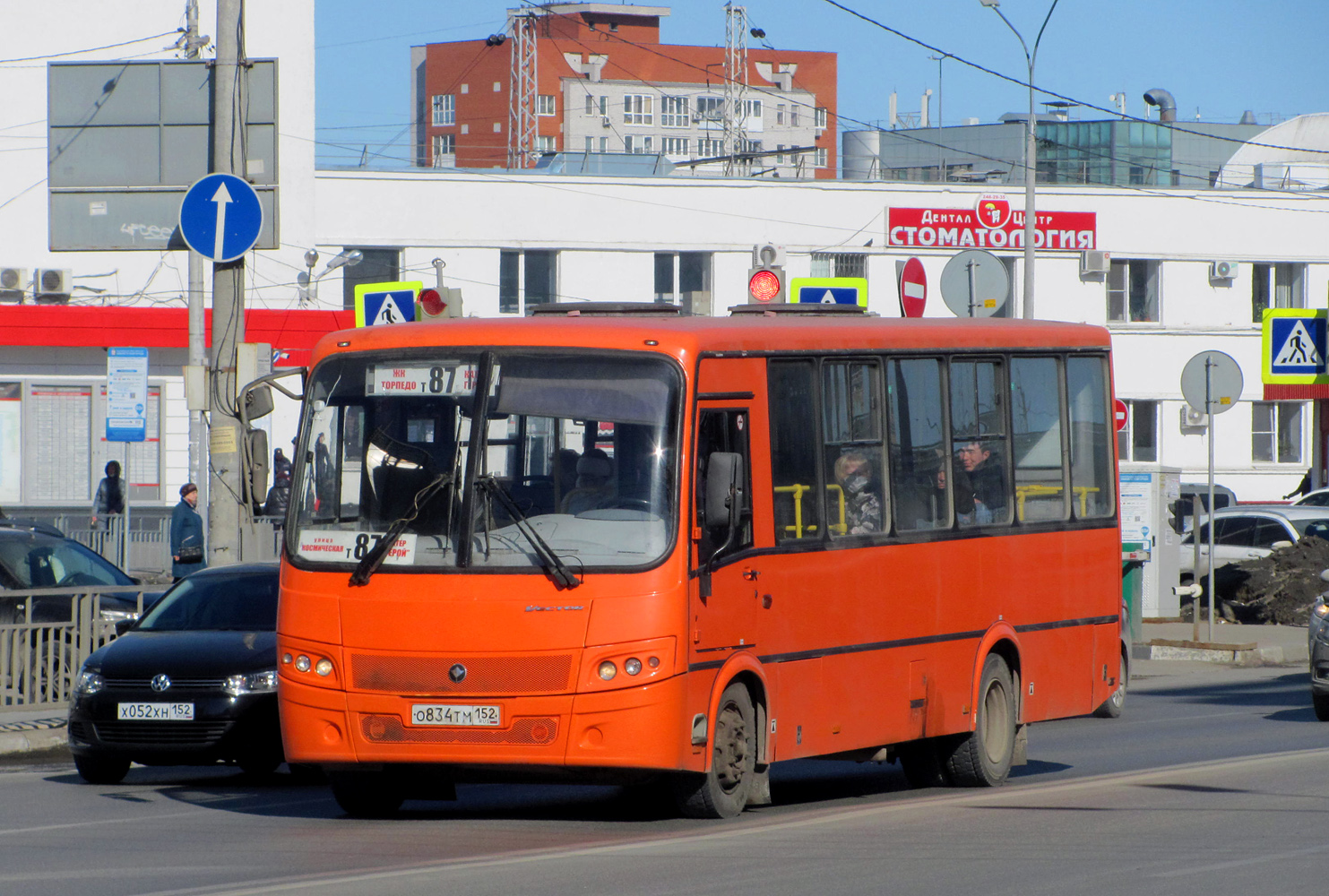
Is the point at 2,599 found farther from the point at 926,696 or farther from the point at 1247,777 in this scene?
the point at 1247,777

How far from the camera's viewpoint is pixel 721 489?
9.28 metres

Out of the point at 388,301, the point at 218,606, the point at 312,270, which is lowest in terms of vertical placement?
the point at 218,606

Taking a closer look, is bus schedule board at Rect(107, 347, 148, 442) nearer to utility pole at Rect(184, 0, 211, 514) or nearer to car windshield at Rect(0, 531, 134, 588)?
utility pole at Rect(184, 0, 211, 514)

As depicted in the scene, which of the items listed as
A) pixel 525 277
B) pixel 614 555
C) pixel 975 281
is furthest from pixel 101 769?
pixel 525 277

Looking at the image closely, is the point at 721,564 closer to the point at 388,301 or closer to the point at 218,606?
the point at 218,606

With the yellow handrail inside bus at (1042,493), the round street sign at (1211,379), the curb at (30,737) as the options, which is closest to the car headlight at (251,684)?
the curb at (30,737)

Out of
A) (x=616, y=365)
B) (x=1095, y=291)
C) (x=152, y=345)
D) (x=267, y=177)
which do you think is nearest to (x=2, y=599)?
(x=267, y=177)

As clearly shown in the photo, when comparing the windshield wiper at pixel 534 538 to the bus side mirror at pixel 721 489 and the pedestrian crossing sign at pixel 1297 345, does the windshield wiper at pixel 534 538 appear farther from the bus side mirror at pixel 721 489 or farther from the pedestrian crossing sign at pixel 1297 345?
the pedestrian crossing sign at pixel 1297 345

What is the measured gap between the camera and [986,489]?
11.8m

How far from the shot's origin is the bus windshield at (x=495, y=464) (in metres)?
9.33

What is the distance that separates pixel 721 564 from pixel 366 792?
230cm

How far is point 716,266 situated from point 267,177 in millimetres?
27326

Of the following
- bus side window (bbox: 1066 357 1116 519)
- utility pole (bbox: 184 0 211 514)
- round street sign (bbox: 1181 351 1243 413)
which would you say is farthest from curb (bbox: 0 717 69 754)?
round street sign (bbox: 1181 351 1243 413)

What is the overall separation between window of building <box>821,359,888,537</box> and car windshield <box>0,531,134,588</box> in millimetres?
8914
